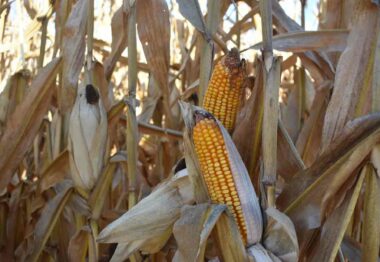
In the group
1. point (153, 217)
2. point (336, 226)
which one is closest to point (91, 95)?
point (153, 217)

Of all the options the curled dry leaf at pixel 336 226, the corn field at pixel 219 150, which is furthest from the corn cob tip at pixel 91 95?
the curled dry leaf at pixel 336 226

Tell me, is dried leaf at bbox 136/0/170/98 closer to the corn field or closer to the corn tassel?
the corn field

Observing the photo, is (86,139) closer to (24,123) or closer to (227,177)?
(24,123)

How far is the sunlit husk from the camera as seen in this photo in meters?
2.02

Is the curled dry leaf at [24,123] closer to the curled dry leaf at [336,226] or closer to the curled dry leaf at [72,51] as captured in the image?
the curled dry leaf at [72,51]

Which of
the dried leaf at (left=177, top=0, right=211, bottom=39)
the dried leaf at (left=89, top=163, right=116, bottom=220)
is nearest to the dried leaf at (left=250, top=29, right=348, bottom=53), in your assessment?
the dried leaf at (left=177, top=0, right=211, bottom=39)

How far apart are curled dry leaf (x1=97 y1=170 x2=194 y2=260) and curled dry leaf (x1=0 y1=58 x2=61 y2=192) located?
2.80 feet

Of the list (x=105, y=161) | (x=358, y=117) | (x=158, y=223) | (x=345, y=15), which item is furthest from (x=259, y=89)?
(x=345, y=15)

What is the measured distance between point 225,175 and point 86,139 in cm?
80

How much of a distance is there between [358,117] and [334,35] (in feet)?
1.26

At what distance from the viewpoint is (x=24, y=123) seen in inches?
88.9

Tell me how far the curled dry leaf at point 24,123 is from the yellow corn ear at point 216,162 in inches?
41.4

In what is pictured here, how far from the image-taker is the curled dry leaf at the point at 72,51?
2.21 metres

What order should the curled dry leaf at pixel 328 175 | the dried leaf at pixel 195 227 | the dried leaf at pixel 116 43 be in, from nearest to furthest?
the dried leaf at pixel 195 227, the curled dry leaf at pixel 328 175, the dried leaf at pixel 116 43
